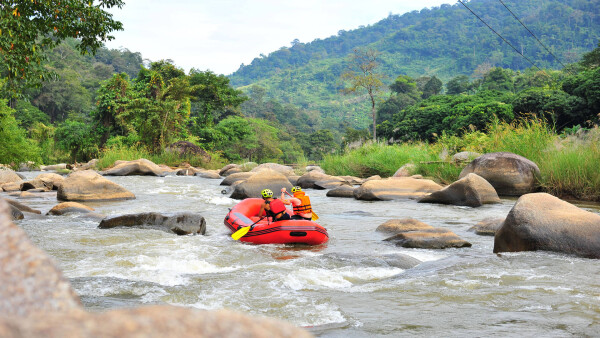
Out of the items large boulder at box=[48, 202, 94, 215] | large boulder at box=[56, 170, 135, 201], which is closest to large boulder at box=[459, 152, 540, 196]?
large boulder at box=[56, 170, 135, 201]

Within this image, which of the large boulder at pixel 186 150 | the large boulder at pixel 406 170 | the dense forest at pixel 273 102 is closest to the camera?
the large boulder at pixel 406 170

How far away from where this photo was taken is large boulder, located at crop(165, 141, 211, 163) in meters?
28.5

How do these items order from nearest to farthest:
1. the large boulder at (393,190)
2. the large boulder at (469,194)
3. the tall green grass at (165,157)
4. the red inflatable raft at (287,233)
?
the red inflatable raft at (287,233)
the large boulder at (469,194)
the large boulder at (393,190)
the tall green grass at (165,157)

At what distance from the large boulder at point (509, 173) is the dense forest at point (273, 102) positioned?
3.75 meters

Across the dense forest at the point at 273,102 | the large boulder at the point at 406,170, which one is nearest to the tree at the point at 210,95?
the dense forest at the point at 273,102

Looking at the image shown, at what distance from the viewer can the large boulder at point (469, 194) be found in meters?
11.4

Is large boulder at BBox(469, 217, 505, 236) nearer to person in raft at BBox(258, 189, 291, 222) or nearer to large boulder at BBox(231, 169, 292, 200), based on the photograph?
person in raft at BBox(258, 189, 291, 222)

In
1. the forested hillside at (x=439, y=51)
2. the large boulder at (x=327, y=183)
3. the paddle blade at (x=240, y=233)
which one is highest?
the forested hillside at (x=439, y=51)

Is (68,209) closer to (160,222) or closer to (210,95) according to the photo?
(160,222)

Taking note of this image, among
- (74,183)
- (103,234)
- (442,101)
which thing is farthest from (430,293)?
(442,101)

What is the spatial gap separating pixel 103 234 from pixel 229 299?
12.9 feet

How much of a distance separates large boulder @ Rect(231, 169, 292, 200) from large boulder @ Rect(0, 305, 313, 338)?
12443 mm

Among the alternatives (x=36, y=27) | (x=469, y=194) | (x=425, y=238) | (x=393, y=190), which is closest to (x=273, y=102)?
(x=393, y=190)

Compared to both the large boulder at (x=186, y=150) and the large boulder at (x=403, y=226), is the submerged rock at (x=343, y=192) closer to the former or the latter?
the large boulder at (x=403, y=226)
